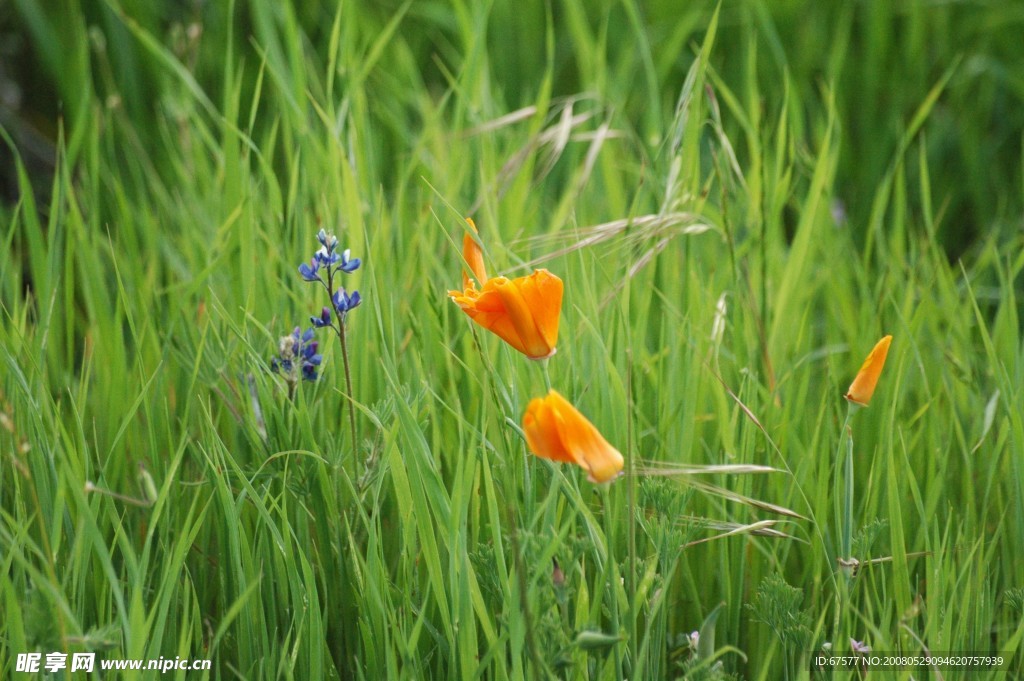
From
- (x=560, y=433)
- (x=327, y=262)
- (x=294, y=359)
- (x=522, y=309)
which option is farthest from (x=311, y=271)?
(x=560, y=433)

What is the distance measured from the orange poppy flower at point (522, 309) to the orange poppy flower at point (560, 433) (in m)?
0.13

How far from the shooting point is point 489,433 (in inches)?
54.4

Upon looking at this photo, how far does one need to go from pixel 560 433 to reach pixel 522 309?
0.17 m

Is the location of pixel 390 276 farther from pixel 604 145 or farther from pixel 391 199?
pixel 391 199

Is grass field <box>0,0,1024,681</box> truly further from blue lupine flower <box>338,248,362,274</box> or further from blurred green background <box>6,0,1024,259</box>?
blurred green background <box>6,0,1024,259</box>

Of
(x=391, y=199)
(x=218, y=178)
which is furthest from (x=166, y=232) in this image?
(x=391, y=199)

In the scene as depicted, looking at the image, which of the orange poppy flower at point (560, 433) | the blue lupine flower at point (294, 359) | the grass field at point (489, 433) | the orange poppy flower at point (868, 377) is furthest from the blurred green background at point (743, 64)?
the orange poppy flower at point (560, 433)

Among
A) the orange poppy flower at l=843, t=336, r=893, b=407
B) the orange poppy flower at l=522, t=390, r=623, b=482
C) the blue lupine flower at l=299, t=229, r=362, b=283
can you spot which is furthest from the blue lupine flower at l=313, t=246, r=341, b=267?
the orange poppy flower at l=843, t=336, r=893, b=407

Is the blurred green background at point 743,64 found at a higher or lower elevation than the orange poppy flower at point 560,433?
higher

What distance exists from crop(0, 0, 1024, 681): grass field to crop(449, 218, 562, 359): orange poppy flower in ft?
0.15

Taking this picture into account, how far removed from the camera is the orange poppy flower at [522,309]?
96 centimetres

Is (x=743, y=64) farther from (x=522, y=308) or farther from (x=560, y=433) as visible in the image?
(x=560, y=433)

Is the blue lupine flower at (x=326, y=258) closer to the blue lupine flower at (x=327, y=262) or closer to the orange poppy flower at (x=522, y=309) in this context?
the blue lupine flower at (x=327, y=262)

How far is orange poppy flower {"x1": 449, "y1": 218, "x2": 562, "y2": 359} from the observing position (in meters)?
0.96
